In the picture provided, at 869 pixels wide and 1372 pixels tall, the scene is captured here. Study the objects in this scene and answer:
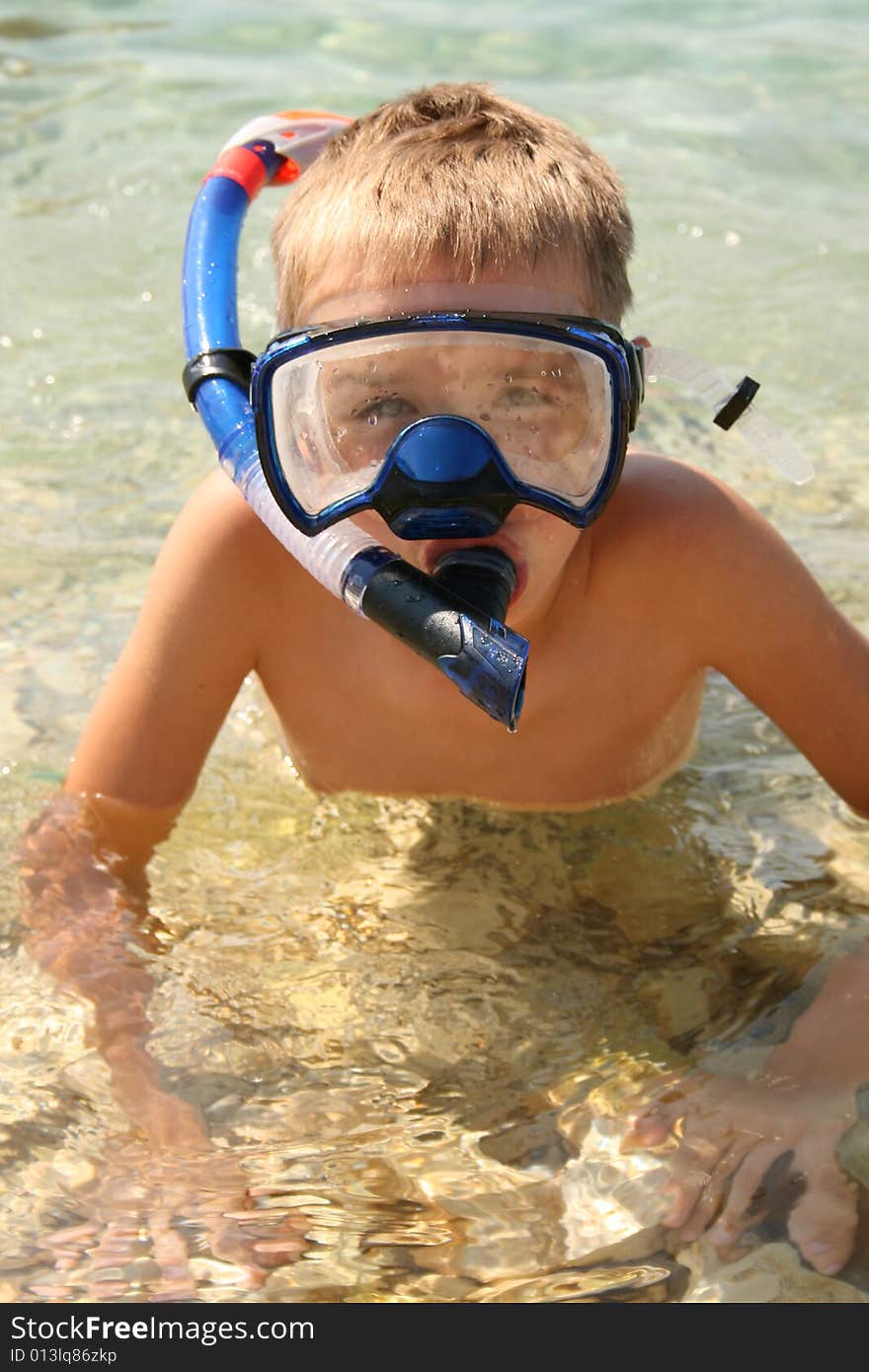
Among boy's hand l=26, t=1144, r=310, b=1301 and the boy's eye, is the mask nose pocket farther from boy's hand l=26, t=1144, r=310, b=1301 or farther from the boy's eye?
boy's hand l=26, t=1144, r=310, b=1301

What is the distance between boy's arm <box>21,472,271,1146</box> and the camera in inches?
101

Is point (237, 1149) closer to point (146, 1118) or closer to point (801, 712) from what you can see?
point (146, 1118)

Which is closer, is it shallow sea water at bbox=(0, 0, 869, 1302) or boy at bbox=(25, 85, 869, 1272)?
shallow sea water at bbox=(0, 0, 869, 1302)

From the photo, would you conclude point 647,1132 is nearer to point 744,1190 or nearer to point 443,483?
point 744,1190

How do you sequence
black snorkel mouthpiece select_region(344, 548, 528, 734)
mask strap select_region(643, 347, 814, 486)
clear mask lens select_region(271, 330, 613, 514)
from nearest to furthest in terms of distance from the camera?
black snorkel mouthpiece select_region(344, 548, 528, 734), clear mask lens select_region(271, 330, 613, 514), mask strap select_region(643, 347, 814, 486)

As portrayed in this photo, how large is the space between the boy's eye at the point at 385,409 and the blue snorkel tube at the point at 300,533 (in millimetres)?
150

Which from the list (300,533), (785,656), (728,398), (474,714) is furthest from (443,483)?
(785,656)

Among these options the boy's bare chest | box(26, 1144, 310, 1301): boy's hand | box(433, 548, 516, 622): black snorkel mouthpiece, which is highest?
box(433, 548, 516, 622): black snorkel mouthpiece

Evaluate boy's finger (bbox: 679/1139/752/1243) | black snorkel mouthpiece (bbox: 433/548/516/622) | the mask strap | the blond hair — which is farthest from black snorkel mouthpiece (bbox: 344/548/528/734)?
boy's finger (bbox: 679/1139/752/1243)

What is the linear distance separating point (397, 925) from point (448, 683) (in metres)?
0.41

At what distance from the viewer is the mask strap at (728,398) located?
241cm

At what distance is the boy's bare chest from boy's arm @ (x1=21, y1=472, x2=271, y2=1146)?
122 millimetres

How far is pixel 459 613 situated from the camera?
1.87 meters

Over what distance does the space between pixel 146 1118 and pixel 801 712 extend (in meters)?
1.27
